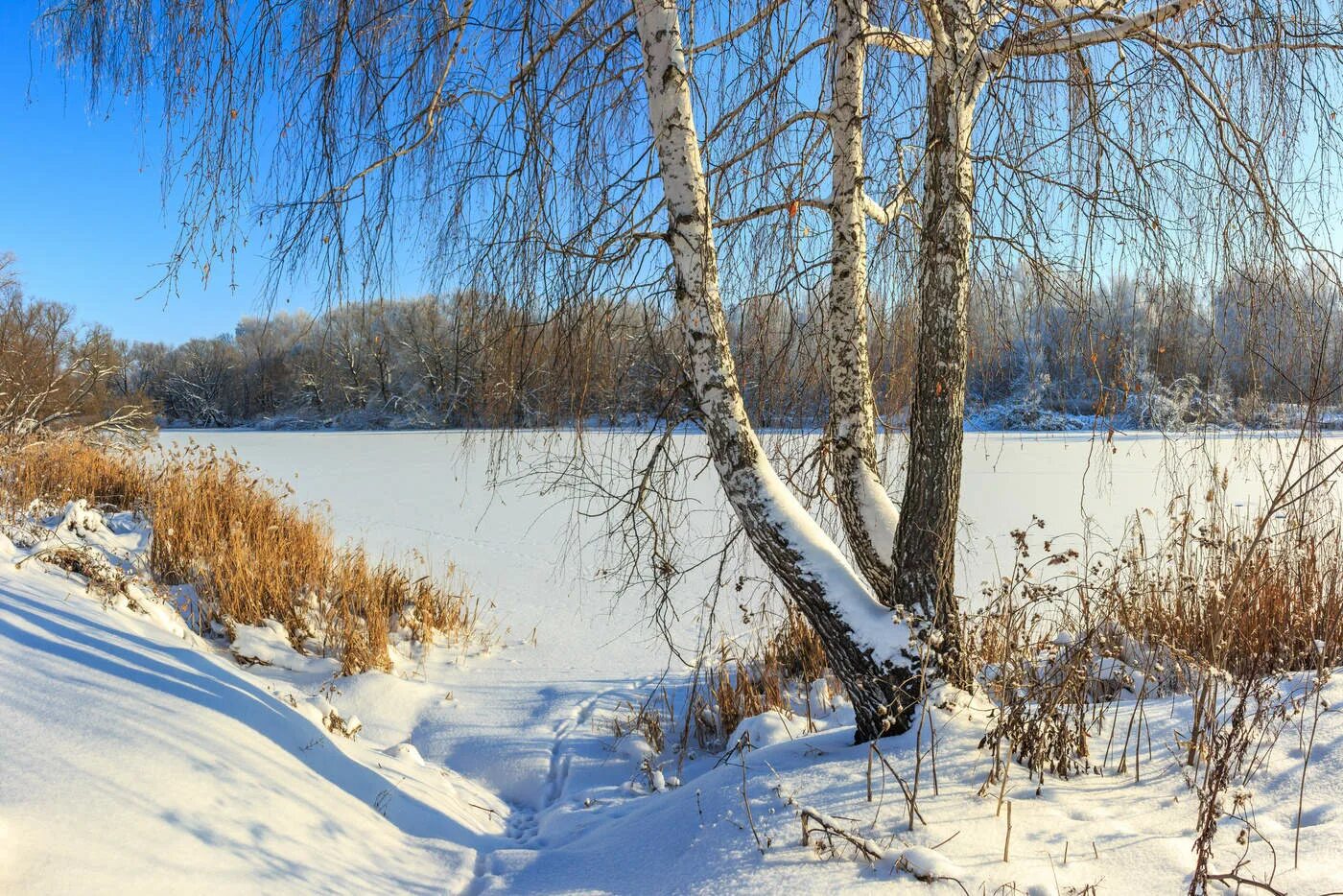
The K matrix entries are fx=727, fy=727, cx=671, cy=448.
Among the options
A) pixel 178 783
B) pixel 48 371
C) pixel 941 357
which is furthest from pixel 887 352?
pixel 48 371

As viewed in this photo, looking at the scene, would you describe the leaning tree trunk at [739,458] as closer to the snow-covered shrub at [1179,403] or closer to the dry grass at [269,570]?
the snow-covered shrub at [1179,403]

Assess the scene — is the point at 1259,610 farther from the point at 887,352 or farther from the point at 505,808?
the point at 505,808

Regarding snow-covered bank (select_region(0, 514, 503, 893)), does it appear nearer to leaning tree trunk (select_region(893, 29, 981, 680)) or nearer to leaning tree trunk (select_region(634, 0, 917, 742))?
leaning tree trunk (select_region(634, 0, 917, 742))

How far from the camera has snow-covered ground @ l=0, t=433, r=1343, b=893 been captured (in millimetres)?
1636

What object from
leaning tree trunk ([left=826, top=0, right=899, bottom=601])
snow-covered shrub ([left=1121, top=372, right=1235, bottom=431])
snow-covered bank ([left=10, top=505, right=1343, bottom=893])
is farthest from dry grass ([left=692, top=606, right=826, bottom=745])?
snow-covered shrub ([left=1121, top=372, right=1235, bottom=431])

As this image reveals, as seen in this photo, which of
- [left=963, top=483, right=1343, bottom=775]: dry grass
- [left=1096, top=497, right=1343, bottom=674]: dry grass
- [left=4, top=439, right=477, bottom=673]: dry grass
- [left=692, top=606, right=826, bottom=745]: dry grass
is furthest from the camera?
[left=4, top=439, right=477, bottom=673]: dry grass

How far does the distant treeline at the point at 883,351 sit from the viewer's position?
2408mm

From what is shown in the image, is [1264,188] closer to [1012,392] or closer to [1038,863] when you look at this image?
[1012,392]

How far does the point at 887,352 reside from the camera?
3.41m

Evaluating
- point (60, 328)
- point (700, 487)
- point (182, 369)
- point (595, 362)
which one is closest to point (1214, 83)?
point (595, 362)

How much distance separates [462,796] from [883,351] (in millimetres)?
2568

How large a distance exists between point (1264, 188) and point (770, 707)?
2847mm

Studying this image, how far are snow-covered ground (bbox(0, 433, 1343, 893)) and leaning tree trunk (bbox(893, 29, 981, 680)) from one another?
411 mm

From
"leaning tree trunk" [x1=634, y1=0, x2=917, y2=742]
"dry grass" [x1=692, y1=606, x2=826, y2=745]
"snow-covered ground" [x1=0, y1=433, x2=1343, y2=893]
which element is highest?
"leaning tree trunk" [x1=634, y1=0, x2=917, y2=742]
